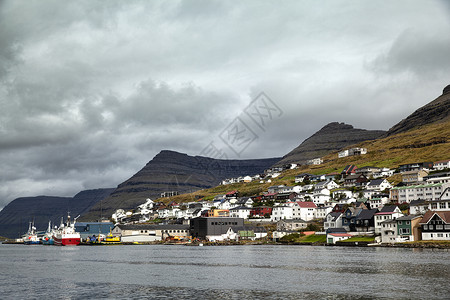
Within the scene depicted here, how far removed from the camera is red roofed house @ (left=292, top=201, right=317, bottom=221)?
452 feet

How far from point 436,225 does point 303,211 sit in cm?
5634

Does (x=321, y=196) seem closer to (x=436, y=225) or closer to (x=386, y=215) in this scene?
Answer: (x=386, y=215)

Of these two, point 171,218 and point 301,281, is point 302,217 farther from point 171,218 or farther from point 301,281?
point 301,281

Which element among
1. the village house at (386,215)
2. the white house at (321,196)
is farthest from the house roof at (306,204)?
the village house at (386,215)

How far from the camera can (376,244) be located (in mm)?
90562

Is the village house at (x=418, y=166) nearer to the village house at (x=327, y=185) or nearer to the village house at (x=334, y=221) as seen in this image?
the village house at (x=327, y=185)

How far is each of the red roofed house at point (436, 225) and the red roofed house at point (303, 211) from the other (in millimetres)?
52386

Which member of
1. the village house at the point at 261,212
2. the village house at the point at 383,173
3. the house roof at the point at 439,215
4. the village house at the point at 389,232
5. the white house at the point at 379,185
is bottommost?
the village house at the point at 389,232

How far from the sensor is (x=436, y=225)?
84.1m

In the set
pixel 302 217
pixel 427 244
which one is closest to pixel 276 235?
pixel 302 217

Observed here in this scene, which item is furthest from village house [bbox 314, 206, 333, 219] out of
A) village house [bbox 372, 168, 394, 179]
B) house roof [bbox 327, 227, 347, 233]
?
village house [bbox 372, 168, 394, 179]

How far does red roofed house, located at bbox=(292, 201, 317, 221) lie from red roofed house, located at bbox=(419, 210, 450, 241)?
52.4 m

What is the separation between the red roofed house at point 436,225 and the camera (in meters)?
81.9

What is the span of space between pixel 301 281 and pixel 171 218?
151 meters
